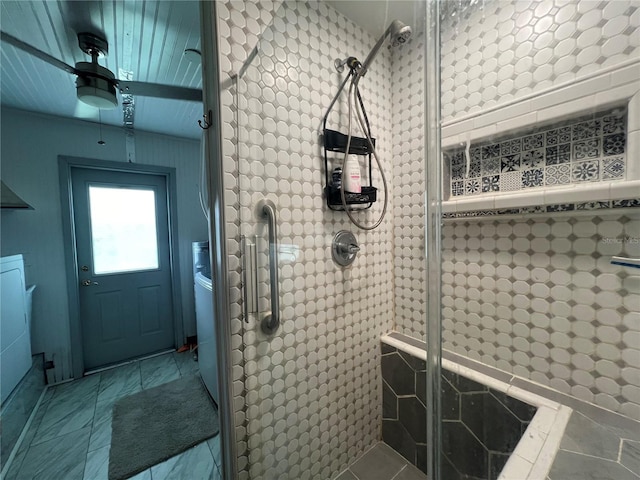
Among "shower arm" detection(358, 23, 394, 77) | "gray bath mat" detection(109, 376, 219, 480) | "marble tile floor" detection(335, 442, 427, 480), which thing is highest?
"shower arm" detection(358, 23, 394, 77)

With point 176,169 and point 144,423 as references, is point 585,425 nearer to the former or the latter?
point 144,423

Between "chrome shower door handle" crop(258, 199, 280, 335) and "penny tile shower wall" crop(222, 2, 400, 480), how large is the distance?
1.1 inches

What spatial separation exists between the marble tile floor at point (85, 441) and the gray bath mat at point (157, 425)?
0.04 metres

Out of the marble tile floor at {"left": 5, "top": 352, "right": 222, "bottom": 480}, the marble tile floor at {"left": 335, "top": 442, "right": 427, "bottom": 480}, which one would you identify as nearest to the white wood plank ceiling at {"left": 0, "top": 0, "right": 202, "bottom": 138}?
the marble tile floor at {"left": 5, "top": 352, "right": 222, "bottom": 480}

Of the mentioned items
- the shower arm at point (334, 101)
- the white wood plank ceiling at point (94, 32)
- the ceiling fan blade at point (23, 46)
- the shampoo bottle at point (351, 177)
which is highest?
the white wood plank ceiling at point (94, 32)

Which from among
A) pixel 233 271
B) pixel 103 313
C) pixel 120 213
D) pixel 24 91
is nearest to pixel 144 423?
pixel 103 313

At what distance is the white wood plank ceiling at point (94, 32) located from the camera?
1122 millimetres

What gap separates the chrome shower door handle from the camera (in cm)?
94

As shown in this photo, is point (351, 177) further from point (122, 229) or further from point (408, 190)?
point (122, 229)

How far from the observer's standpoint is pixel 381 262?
138 centimetres

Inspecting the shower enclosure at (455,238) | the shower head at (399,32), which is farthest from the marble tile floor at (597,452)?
the shower head at (399,32)

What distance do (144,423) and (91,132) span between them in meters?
2.47

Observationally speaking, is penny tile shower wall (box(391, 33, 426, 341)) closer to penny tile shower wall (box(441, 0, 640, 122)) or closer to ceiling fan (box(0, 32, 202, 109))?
penny tile shower wall (box(441, 0, 640, 122))

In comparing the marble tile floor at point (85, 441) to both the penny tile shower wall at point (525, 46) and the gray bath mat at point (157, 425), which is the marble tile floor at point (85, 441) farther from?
the penny tile shower wall at point (525, 46)
